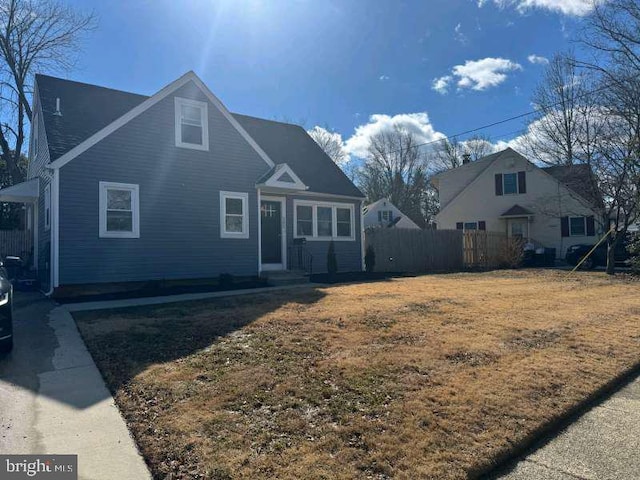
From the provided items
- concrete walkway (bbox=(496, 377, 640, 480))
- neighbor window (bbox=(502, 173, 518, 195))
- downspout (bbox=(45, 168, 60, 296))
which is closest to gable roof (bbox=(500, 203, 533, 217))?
neighbor window (bbox=(502, 173, 518, 195))

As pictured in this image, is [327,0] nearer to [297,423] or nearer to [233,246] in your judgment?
[233,246]

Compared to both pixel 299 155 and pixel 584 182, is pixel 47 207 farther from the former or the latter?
pixel 584 182

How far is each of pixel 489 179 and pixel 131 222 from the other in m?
24.9

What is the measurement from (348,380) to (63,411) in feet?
8.47

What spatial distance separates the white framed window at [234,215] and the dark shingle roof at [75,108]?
3.98 m

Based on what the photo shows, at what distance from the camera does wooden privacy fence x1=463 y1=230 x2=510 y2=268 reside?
74.0 ft

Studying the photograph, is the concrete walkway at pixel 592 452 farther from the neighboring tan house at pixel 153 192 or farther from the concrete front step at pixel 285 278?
the neighboring tan house at pixel 153 192

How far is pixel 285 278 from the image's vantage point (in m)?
13.6

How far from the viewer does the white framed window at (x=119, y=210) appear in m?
11.3

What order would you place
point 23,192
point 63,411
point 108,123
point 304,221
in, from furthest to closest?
point 304,221, point 23,192, point 108,123, point 63,411

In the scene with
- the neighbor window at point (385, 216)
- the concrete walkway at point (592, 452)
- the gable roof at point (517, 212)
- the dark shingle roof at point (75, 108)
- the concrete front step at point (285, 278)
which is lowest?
the concrete walkway at point (592, 452)

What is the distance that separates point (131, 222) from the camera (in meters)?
11.8

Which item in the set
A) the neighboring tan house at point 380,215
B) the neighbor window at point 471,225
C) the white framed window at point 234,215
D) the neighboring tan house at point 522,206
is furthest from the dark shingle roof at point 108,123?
the neighboring tan house at point 380,215

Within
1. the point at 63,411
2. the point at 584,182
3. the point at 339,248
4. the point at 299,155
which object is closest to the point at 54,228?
the point at 63,411
